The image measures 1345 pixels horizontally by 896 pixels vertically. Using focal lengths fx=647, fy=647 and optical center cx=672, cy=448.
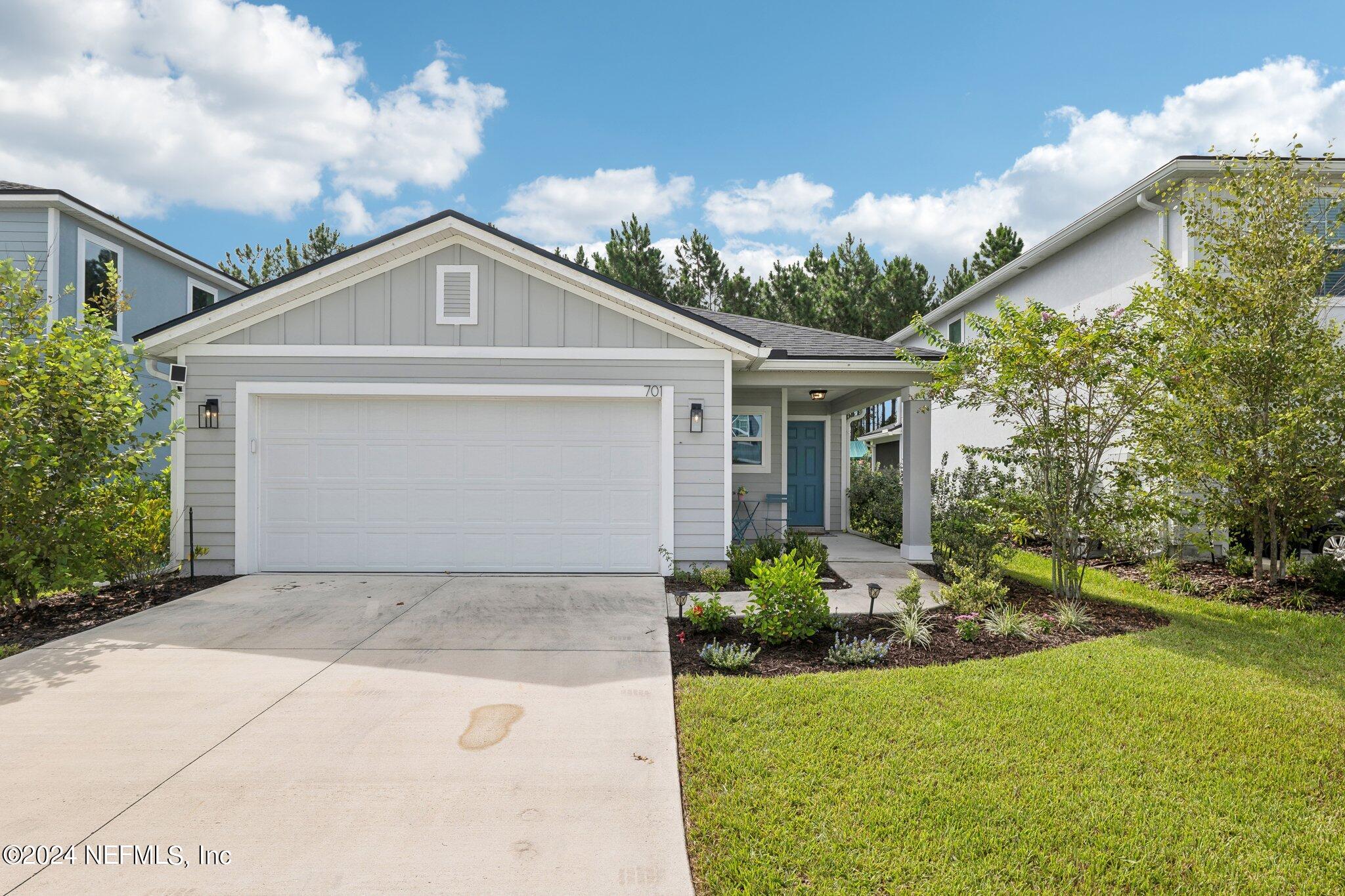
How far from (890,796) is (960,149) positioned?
44.0 ft

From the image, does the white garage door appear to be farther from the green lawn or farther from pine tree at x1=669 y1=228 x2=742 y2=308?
pine tree at x1=669 y1=228 x2=742 y2=308

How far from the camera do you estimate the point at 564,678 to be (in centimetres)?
425

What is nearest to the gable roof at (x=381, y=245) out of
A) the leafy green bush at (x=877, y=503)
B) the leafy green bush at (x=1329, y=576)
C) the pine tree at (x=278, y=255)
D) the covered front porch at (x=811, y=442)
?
the covered front porch at (x=811, y=442)

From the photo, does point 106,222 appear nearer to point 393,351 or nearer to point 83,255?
point 83,255

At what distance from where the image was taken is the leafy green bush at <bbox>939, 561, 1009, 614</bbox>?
19.3 ft

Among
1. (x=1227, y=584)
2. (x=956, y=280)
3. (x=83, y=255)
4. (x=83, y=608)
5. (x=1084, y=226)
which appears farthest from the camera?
(x=956, y=280)

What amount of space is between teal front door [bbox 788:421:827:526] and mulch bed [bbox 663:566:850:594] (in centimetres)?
443

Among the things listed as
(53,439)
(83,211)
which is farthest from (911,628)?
(83,211)

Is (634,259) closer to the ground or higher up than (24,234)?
higher up

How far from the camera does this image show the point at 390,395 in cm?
744

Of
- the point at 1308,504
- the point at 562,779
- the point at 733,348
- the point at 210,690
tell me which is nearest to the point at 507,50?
the point at 733,348

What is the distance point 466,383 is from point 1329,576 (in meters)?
9.41

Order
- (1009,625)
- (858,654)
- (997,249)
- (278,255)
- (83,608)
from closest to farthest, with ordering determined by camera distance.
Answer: (858,654)
(1009,625)
(83,608)
(997,249)
(278,255)

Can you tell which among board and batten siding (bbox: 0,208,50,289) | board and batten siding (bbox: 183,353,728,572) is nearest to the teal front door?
board and batten siding (bbox: 183,353,728,572)
